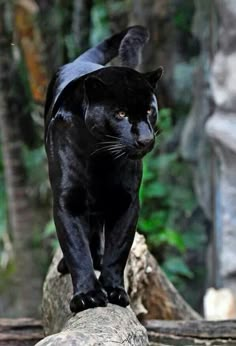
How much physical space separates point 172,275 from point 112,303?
5.09 m

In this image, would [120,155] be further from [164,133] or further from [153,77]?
[164,133]

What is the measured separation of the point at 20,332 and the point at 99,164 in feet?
4.88

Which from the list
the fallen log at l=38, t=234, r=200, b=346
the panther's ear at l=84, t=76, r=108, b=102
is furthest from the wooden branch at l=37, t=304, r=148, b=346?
the panther's ear at l=84, t=76, r=108, b=102

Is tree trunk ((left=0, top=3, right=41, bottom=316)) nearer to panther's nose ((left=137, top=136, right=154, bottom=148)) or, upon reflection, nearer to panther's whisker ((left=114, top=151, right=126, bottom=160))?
panther's whisker ((left=114, top=151, right=126, bottom=160))

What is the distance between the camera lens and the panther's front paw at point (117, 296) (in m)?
3.04

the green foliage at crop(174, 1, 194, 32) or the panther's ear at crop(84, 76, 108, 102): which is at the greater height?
the panther's ear at crop(84, 76, 108, 102)

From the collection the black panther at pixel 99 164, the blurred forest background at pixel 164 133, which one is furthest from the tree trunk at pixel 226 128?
the black panther at pixel 99 164

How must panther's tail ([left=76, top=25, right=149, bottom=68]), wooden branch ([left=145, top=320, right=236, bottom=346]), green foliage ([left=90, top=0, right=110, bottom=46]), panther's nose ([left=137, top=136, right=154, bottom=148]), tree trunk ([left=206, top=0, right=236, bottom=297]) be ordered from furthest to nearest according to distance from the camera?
green foliage ([left=90, top=0, right=110, bottom=46]) → tree trunk ([left=206, top=0, right=236, bottom=297]) → wooden branch ([left=145, top=320, right=236, bottom=346]) → panther's tail ([left=76, top=25, right=149, bottom=68]) → panther's nose ([left=137, top=136, right=154, bottom=148])

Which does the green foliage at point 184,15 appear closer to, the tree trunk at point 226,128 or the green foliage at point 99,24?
the green foliage at point 99,24

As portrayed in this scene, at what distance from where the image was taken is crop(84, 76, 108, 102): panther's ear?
2.82 meters

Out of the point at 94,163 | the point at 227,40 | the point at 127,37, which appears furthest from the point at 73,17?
the point at 94,163

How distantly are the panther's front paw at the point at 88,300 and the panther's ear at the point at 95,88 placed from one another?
0.68 m

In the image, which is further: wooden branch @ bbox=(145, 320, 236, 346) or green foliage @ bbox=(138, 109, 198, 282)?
green foliage @ bbox=(138, 109, 198, 282)

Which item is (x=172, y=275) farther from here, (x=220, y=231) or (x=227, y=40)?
(x=227, y=40)
